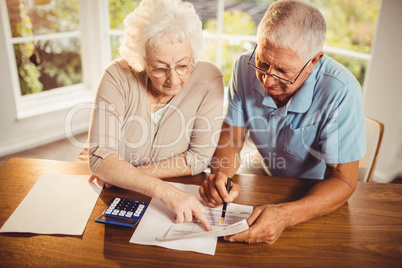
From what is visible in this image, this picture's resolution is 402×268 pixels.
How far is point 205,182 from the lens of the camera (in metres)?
1.29

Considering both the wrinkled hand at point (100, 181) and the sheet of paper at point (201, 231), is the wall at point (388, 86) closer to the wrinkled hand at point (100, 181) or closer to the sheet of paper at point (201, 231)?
the sheet of paper at point (201, 231)

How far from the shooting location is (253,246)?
3.43ft

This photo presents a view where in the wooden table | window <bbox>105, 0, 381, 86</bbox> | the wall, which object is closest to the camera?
the wooden table

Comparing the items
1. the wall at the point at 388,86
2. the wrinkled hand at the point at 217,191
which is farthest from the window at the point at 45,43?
the wall at the point at 388,86

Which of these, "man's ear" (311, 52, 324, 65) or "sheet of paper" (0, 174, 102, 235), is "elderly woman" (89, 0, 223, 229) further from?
"man's ear" (311, 52, 324, 65)

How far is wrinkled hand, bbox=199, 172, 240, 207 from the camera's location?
3.96 ft

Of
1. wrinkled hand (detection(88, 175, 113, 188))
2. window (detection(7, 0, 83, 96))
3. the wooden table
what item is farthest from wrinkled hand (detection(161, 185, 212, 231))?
window (detection(7, 0, 83, 96))

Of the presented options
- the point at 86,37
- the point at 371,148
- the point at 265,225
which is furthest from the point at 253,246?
the point at 86,37

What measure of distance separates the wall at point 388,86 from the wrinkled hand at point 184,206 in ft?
7.12

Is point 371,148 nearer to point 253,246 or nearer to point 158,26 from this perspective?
point 253,246

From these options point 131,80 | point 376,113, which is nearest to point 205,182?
point 131,80

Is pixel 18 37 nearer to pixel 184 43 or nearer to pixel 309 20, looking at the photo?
pixel 184 43

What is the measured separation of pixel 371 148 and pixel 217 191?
905 millimetres

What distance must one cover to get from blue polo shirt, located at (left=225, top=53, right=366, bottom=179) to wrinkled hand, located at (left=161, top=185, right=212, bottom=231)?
1.86 feet
